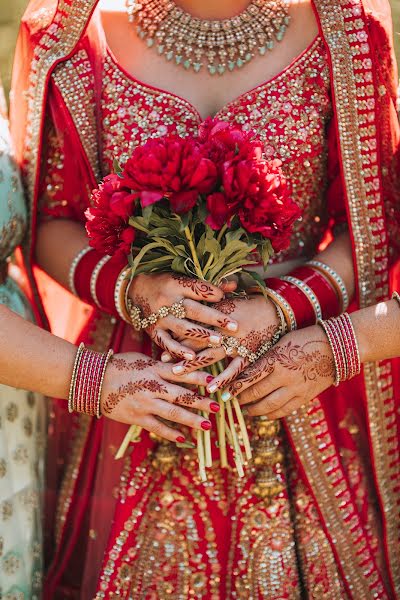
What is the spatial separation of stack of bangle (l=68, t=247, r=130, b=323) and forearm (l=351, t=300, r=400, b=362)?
17.3 inches

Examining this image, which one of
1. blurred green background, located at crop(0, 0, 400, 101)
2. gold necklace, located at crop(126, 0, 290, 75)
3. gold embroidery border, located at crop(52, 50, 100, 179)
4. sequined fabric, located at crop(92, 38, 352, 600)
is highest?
blurred green background, located at crop(0, 0, 400, 101)

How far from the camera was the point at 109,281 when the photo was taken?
175cm

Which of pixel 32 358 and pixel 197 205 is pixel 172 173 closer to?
pixel 197 205

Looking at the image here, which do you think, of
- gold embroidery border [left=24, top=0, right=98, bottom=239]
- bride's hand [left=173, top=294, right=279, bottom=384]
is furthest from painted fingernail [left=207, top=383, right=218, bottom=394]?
gold embroidery border [left=24, top=0, right=98, bottom=239]

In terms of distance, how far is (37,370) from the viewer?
164 cm

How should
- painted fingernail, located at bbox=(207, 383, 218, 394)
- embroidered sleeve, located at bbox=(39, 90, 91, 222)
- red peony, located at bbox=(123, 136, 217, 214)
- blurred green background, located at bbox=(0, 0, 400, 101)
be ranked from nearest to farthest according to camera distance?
red peony, located at bbox=(123, 136, 217, 214), painted fingernail, located at bbox=(207, 383, 218, 394), embroidered sleeve, located at bbox=(39, 90, 91, 222), blurred green background, located at bbox=(0, 0, 400, 101)

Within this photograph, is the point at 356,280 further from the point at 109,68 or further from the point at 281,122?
the point at 109,68

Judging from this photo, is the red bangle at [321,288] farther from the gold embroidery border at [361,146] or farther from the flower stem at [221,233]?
the flower stem at [221,233]

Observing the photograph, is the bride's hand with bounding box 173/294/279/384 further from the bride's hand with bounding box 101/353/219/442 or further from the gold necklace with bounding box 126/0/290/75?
the gold necklace with bounding box 126/0/290/75

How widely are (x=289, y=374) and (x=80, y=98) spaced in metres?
0.68

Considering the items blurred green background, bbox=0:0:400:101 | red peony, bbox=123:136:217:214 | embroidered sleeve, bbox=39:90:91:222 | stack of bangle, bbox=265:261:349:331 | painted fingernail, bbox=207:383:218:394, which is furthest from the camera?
blurred green background, bbox=0:0:400:101

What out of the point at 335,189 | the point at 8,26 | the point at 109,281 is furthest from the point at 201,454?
the point at 8,26

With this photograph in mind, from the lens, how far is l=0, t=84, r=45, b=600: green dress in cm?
Result: 173

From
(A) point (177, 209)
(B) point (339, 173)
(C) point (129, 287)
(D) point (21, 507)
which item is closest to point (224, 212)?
(A) point (177, 209)
